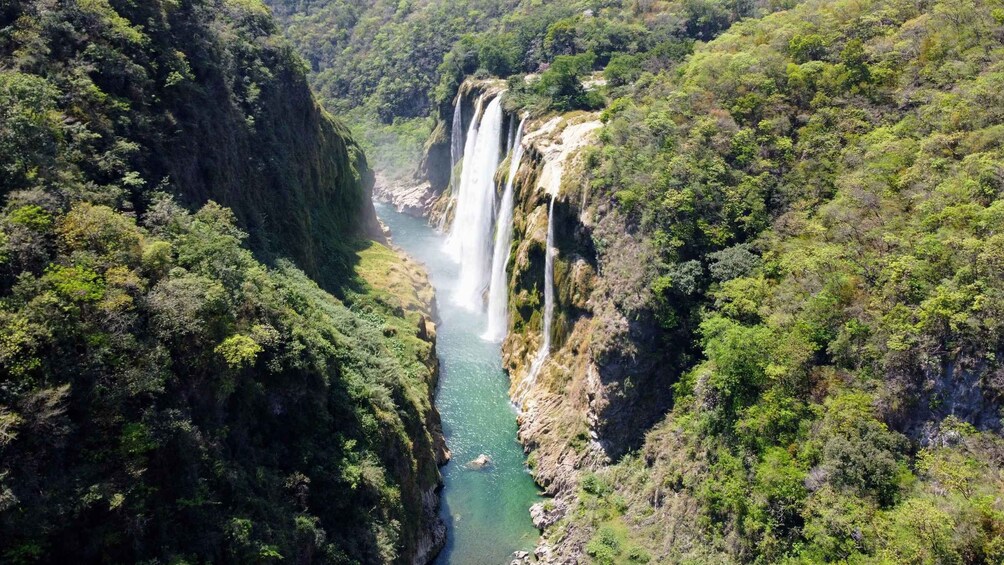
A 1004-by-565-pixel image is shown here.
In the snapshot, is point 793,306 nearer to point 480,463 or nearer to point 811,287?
point 811,287

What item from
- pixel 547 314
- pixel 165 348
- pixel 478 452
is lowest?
pixel 478 452

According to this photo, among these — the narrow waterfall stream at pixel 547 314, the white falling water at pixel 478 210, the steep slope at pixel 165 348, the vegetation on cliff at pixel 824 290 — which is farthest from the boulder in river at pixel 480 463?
the white falling water at pixel 478 210

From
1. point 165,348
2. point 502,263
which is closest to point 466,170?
point 502,263

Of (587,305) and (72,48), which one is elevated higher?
(72,48)

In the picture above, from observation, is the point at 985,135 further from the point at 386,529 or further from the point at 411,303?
the point at 411,303

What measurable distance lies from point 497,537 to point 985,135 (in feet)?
88.9

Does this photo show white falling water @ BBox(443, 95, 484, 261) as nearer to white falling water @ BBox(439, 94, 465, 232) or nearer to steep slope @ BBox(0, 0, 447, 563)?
white falling water @ BBox(439, 94, 465, 232)

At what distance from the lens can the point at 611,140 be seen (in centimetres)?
3906

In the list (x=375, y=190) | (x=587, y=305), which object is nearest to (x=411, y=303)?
(x=587, y=305)

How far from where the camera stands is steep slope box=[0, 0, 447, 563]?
15.6 meters

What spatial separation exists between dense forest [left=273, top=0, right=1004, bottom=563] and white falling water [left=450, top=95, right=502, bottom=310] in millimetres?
17533

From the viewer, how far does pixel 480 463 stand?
33.6 meters

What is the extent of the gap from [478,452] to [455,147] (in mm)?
51029

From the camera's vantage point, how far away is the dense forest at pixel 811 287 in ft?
61.6
